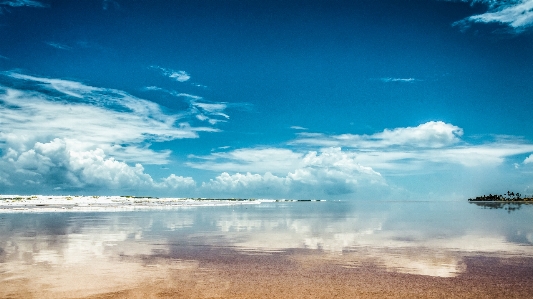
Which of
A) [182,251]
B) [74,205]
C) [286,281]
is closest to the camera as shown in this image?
[286,281]

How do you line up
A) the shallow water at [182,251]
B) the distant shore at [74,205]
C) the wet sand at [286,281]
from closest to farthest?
1. the wet sand at [286,281]
2. the shallow water at [182,251]
3. the distant shore at [74,205]

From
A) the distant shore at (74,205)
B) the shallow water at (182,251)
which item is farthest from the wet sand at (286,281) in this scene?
the distant shore at (74,205)

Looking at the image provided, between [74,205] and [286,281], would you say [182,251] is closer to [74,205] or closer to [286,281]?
[286,281]

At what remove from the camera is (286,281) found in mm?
10430

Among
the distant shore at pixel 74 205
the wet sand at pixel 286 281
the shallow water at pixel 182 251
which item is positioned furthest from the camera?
the distant shore at pixel 74 205

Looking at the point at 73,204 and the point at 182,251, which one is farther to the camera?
the point at 73,204

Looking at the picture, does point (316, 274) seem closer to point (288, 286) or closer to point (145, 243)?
point (288, 286)

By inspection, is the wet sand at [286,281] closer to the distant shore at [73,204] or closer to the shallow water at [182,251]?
the shallow water at [182,251]

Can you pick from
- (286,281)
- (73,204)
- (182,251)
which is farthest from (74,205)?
A: (286,281)

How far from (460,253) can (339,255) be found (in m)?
5.26

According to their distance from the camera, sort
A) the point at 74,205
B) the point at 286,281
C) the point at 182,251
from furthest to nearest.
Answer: the point at 74,205 < the point at 182,251 < the point at 286,281

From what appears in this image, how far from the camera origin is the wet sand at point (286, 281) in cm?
924

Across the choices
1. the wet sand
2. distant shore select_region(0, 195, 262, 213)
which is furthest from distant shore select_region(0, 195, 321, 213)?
the wet sand

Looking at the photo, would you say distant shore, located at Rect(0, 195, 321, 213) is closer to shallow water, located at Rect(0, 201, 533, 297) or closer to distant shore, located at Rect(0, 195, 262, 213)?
distant shore, located at Rect(0, 195, 262, 213)
